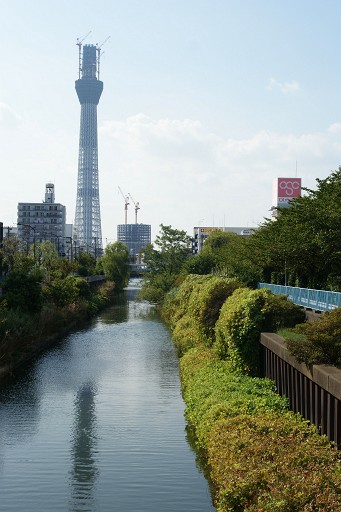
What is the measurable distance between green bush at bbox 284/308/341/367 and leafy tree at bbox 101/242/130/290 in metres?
111

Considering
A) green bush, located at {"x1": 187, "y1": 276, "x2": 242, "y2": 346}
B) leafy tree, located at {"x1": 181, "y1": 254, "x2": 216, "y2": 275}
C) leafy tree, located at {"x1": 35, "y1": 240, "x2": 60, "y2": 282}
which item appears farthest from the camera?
leafy tree, located at {"x1": 181, "y1": 254, "x2": 216, "y2": 275}

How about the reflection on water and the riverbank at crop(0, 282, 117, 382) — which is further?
the riverbank at crop(0, 282, 117, 382)

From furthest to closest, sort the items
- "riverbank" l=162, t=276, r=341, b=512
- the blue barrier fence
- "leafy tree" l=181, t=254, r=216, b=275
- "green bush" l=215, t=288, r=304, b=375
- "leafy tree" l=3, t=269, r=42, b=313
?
"leafy tree" l=181, t=254, r=216, b=275 → "leafy tree" l=3, t=269, r=42, b=313 → the blue barrier fence → "green bush" l=215, t=288, r=304, b=375 → "riverbank" l=162, t=276, r=341, b=512

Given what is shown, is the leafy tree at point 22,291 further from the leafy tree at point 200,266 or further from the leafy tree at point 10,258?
the leafy tree at point 200,266

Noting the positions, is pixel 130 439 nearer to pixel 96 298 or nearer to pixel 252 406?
pixel 252 406

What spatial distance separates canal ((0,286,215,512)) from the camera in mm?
21453

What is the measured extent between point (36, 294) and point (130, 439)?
3054 centimetres

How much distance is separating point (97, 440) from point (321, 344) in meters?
11.2

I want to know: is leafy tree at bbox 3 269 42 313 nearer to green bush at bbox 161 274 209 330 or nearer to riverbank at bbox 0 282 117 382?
riverbank at bbox 0 282 117 382

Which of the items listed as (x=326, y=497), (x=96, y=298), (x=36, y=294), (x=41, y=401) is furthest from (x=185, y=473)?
(x=96, y=298)

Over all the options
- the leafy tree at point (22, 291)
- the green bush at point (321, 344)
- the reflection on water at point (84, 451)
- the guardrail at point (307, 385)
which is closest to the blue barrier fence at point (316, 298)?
the guardrail at point (307, 385)

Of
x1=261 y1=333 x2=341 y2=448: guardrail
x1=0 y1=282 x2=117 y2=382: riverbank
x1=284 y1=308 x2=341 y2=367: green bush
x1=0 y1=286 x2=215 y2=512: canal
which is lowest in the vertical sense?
x1=0 y1=286 x2=215 y2=512: canal

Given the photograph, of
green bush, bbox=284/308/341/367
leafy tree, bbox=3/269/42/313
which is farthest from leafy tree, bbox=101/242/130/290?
green bush, bbox=284/308/341/367

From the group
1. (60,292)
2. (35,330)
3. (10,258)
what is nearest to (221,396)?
(35,330)
